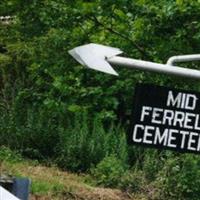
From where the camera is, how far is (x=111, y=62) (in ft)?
14.1

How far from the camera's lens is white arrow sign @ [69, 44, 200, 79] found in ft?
13.6

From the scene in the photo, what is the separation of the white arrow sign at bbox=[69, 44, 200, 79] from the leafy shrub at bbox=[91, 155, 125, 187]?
250 inches

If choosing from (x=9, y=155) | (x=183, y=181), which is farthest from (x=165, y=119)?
(x=9, y=155)

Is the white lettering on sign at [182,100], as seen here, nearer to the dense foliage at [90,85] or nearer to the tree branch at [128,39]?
the dense foliage at [90,85]

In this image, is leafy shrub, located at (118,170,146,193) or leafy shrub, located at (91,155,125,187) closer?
leafy shrub, located at (118,170,146,193)

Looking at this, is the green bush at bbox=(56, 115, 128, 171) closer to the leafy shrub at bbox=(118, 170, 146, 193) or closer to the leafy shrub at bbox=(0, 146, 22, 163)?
the leafy shrub at bbox=(0, 146, 22, 163)

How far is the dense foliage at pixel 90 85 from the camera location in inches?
372

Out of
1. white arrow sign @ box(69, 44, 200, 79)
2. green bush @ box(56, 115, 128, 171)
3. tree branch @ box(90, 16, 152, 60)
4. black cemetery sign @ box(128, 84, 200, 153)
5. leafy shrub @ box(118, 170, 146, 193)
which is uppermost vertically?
tree branch @ box(90, 16, 152, 60)

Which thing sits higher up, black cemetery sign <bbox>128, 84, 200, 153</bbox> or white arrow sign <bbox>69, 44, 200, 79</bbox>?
white arrow sign <bbox>69, 44, 200, 79</bbox>

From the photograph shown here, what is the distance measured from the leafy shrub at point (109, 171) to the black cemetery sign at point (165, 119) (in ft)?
20.8

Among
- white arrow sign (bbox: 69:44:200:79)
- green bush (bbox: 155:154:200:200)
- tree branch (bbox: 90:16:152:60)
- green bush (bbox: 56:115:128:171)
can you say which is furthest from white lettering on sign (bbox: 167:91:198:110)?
green bush (bbox: 56:115:128:171)

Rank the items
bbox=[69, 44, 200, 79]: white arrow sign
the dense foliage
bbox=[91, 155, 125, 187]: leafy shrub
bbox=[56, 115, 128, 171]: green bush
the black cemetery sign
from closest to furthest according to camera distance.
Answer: bbox=[69, 44, 200, 79]: white arrow sign
the black cemetery sign
the dense foliage
bbox=[91, 155, 125, 187]: leafy shrub
bbox=[56, 115, 128, 171]: green bush

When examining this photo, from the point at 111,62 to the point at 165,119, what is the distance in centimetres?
42

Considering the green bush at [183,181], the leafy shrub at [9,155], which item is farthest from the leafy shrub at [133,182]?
the leafy shrub at [9,155]
